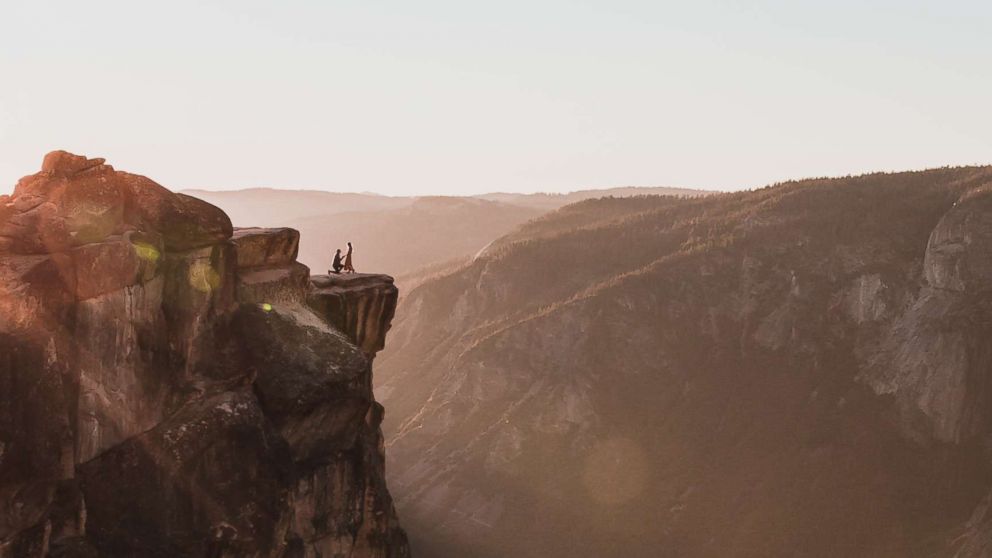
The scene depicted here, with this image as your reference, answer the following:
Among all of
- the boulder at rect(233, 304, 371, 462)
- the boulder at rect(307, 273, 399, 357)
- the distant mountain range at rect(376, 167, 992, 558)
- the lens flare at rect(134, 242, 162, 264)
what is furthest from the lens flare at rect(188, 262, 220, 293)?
the distant mountain range at rect(376, 167, 992, 558)

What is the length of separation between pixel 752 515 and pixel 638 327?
29.3 meters

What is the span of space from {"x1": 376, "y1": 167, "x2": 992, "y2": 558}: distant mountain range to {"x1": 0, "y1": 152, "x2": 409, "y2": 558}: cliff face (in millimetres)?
50447

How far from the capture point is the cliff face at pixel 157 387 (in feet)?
102

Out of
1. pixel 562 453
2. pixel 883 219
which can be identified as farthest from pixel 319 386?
pixel 883 219

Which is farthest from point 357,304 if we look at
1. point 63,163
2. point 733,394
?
point 733,394

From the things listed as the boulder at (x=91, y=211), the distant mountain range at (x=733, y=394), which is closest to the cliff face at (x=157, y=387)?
the boulder at (x=91, y=211)

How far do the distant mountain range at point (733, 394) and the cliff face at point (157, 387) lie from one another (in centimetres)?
5045

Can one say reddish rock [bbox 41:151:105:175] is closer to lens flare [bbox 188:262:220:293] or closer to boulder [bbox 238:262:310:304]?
lens flare [bbox 188:262:220:293]

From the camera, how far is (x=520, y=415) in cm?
10981

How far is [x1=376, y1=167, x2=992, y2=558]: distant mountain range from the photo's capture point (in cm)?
8938

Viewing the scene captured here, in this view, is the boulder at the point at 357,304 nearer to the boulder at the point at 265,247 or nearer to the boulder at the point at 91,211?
the boulder at the point at 265,247

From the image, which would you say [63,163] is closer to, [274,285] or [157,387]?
[157,387]

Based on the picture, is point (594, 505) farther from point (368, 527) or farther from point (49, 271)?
point (49, 271)

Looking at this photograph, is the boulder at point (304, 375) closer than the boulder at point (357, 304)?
Yes
